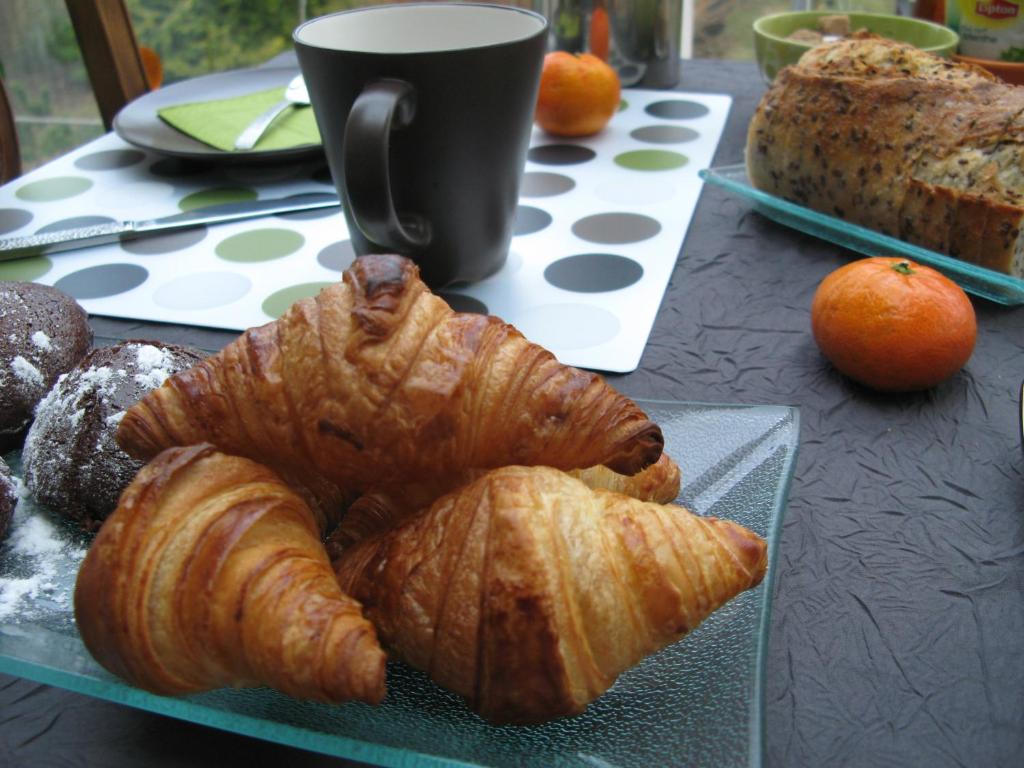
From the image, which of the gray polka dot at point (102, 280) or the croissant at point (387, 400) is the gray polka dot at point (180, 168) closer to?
the gray polka dot at point (102, 280)

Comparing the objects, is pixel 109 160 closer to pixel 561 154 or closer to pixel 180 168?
pixel 180 168

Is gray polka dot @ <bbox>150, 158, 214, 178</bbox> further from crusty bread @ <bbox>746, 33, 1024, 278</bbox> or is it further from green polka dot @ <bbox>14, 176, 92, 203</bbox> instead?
crusty bread @ <bbox>746, 33, 1024, 278</bbox>

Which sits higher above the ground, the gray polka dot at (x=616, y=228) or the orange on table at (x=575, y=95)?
the orange on table at (x=575, y=95)

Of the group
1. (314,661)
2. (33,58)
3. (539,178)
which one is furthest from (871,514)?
(33,58)

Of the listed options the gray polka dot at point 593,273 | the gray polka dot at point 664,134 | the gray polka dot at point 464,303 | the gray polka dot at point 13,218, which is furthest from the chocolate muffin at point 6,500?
the gray polka dot at point 664,134

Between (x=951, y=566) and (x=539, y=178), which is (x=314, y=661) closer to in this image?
(x=951, y=566)

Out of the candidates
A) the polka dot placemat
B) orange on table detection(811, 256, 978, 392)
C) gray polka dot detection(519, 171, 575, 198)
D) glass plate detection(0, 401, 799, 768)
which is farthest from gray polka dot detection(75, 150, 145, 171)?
orange on table detection(811, 256, 978, 392)
